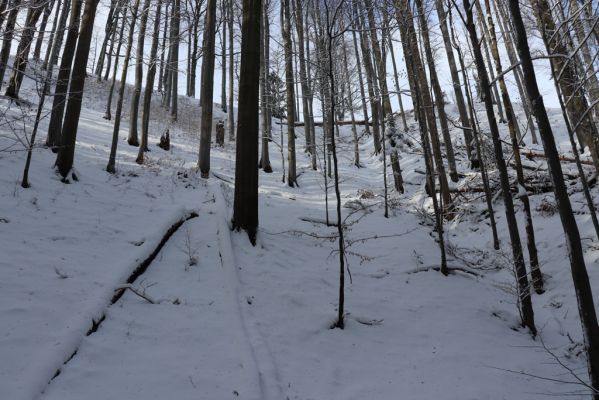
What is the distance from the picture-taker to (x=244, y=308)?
464cm

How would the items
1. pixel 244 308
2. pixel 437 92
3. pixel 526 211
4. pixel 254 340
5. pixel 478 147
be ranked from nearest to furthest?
1. pixel 254 340
2. pixel 244 308
3. pixel 526 211
4. pixel 478 147
5. pixel 437 92

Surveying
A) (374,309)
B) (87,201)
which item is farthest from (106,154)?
(374,309)

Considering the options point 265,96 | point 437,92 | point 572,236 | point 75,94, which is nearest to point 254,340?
point 572,236

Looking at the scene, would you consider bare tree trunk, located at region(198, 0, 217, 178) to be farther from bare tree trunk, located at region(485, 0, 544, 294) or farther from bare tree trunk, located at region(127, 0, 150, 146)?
bare tree trunk, located at region(485, 0, 544, 294)

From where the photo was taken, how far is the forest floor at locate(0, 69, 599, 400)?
3.22m

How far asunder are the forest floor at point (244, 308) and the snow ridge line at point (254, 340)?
0.02 metres

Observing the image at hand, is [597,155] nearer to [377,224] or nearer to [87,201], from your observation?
[377,224]

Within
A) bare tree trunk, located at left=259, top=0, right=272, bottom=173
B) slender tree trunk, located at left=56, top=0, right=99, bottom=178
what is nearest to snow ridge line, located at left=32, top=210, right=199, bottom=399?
slender tree trunk, located at left=56, top=0, right=99, bottom=178

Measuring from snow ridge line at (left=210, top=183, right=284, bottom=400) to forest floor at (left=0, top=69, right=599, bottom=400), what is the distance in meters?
0.02

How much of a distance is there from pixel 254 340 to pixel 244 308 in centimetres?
71

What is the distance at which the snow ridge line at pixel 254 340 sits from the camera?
3.34 meters

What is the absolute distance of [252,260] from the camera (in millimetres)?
6051

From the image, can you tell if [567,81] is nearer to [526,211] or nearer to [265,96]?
[526,211]

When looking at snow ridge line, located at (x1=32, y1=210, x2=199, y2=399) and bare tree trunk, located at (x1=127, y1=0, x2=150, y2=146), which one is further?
bare tree trunk, located at (x1=127, y1=0, x2=150, y2=146)
